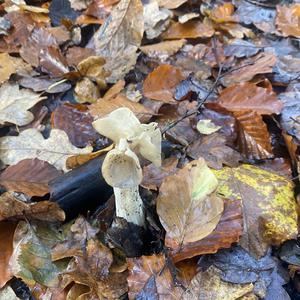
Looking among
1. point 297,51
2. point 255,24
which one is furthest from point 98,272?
point 255,24

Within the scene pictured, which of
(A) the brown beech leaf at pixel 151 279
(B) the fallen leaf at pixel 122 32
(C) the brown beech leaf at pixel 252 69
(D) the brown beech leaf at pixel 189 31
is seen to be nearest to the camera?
(A) the brown beech leaf at pixel 151 279

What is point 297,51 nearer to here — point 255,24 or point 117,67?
point 255,24

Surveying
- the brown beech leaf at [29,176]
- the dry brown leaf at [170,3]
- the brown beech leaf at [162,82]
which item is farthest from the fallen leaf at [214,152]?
the dry brown leaf at [170,3]

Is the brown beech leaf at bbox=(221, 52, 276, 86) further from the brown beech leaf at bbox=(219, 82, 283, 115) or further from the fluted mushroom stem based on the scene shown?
the fluted mushroom stem

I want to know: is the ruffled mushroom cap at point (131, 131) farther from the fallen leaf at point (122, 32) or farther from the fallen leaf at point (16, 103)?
the fallen leaf at point (122, 32)

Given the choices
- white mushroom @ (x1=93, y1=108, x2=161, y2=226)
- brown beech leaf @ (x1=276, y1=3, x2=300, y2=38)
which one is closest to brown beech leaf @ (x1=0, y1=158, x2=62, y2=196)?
white mushroom @ (x1=93, y1=108, x2=161, y2=226)
